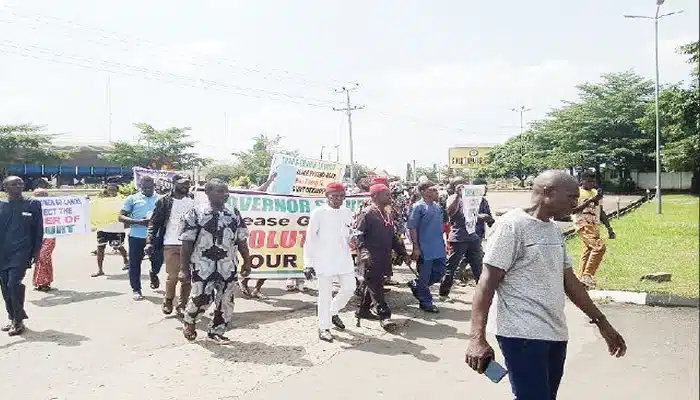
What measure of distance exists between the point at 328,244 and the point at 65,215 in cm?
631

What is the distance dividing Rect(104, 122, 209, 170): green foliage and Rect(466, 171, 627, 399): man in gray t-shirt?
5165cm

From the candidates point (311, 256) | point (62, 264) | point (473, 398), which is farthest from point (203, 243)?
point (62, 264)

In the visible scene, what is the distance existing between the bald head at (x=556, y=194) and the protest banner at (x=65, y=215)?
8.97 meters

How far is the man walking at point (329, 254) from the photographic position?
6.45 m

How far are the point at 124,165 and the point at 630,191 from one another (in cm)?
4182

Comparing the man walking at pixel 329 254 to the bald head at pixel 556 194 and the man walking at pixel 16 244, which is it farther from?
the bald head at pixel 556 194

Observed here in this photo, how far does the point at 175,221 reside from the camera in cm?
757

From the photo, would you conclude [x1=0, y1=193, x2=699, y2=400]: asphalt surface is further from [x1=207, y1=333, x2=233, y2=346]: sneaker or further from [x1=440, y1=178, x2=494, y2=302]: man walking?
[x1=440, y1=178, x2=494, y2=302]: man walking

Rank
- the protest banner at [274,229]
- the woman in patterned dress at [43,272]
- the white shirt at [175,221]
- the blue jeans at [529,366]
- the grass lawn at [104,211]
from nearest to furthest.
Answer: the blue jeans at [529,366]
the white shirt at [175,221]
the protest banner at [274,229]
the woman in patterned dress at [43,272]
the grass lawn at [104,211]

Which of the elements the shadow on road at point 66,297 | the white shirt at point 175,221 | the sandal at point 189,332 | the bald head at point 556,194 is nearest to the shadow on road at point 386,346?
the sandal at point 189,332

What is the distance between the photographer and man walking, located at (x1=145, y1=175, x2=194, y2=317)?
7.52 m

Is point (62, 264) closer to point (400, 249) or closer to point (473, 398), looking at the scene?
point (400, 249)

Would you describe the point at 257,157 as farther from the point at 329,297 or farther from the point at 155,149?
the point at 329,297

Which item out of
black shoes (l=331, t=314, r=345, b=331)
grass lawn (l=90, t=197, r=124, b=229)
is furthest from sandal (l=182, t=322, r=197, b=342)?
grass lawn (l=90, t=197, r=124, b=229)
